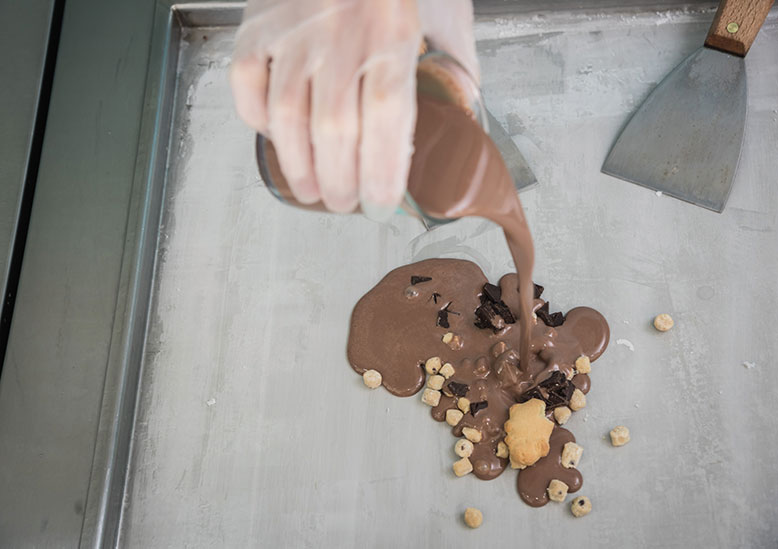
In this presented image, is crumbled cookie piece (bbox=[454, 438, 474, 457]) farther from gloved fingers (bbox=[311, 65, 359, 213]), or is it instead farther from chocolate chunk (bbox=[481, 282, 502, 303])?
gloved fingers (bbox=[311, 65, 359, 213])

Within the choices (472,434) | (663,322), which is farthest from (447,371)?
(663,322)

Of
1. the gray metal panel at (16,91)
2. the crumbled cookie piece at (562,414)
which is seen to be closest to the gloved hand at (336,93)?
the crumbled cookie piece at (562,414)

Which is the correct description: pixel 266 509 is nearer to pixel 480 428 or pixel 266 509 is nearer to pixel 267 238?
pixel 480 428

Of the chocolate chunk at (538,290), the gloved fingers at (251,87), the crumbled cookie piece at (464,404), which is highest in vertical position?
the gloved fingers at (251,87)

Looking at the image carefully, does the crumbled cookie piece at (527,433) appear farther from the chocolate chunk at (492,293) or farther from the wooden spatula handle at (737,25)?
the wooden spatula handle at (737,25)

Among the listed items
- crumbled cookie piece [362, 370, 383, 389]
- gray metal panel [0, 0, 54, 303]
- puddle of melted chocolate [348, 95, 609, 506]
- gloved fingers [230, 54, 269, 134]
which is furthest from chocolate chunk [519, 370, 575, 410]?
gray metal panel [0, 0, 54, 303]

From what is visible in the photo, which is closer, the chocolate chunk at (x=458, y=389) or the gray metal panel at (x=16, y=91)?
the chocolate chunk at (x=458, y=389)
